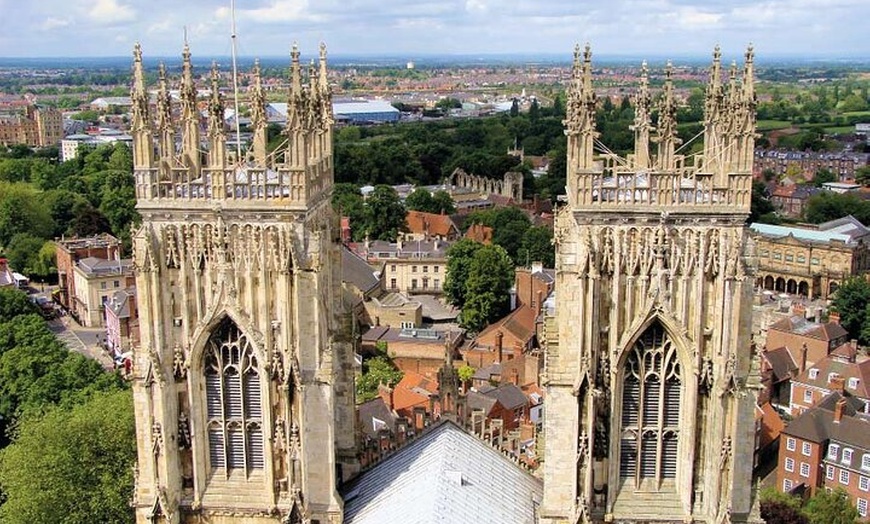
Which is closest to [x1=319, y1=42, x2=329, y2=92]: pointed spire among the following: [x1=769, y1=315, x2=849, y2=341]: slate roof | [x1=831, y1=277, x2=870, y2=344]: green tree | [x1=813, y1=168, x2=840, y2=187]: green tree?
[x1=769, y1=315, x2=849, y2=341]: slate roof

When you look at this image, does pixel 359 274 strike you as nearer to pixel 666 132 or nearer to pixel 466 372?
pixel 466 372

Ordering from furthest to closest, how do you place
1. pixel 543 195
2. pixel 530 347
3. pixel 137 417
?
pixel 543 195 < pixel 530 347 < pixel 137 417

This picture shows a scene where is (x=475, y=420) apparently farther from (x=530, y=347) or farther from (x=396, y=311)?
(x=396, y=311)

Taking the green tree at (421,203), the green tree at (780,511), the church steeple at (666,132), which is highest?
the church steeple at (666,132)

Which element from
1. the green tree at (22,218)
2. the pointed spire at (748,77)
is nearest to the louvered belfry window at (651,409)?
the pointed spire at (748,77)

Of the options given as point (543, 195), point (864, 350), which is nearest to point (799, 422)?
point (864, 350)

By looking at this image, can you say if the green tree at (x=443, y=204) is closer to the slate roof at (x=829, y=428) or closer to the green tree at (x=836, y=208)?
the green tree at (x=836, y=208)
